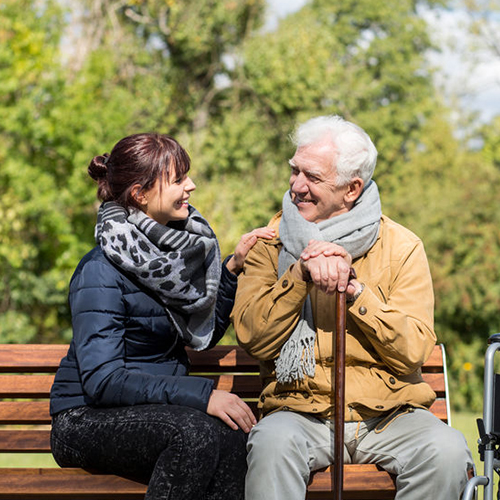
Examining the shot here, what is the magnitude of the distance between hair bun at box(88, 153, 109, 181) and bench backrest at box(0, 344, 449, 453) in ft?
2.95

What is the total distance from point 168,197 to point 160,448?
99 cm

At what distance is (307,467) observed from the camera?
2840 millimetres

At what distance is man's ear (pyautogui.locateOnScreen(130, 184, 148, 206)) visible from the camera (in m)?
3.13

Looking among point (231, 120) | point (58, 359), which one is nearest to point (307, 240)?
point (58, 359)

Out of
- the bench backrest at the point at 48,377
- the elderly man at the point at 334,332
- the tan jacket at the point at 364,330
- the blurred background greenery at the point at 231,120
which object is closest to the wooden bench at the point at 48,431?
the bench backrest at the point at 48,377

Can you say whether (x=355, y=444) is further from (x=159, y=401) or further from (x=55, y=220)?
(x=55, y=220)

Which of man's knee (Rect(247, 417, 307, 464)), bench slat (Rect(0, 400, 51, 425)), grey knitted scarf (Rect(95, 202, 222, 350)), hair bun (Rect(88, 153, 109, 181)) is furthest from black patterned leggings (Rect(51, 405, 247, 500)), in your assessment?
hair bun (Rect(88, 153, 109, 181))

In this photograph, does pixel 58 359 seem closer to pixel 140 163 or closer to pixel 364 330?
pixel 140 163

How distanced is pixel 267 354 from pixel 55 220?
28.2ft

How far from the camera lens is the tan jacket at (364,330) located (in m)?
2.93

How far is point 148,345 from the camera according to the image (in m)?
3.09

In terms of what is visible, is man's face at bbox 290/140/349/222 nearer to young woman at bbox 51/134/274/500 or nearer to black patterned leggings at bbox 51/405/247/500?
young woman at bbox 51/134/274/500

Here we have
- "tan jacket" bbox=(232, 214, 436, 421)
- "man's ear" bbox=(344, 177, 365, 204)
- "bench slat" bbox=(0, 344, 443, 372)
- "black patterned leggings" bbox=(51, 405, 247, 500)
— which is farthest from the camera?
"bench slat" bbox=(0, 344, 443, 372)

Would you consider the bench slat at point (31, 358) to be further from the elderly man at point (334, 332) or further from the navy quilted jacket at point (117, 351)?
the elderly man at point (334, 332)
